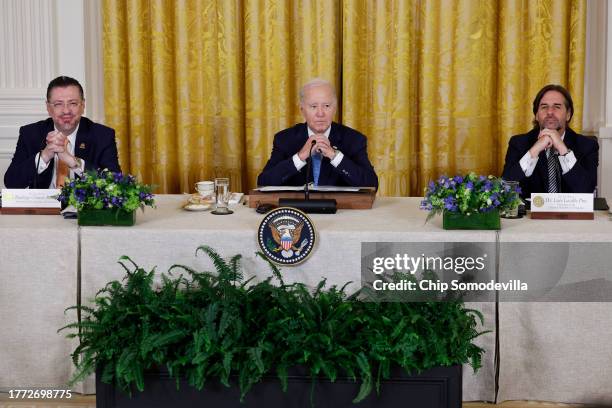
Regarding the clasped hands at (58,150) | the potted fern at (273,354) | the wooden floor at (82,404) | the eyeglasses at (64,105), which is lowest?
the wooden floor at (82,404)

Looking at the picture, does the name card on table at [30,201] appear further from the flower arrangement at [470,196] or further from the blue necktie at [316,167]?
the flower arrangement at [470,196]

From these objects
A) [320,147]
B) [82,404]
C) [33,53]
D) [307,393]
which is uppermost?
[33,53]

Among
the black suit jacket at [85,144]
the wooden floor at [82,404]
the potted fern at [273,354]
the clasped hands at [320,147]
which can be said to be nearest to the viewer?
the potted fern at [273,354]

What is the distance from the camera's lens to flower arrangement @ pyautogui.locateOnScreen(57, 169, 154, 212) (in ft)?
10.5

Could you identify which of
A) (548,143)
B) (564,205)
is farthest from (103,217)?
(548,143)

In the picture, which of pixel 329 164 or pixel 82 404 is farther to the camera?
pixel 329 164

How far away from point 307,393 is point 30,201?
1.46 metres

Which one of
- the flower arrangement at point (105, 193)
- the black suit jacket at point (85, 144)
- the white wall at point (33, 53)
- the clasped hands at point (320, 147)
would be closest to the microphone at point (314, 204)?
the clasped hands at point (320, 147)

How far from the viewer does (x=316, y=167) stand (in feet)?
13.6

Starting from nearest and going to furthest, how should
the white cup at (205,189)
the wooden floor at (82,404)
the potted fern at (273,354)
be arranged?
the potted fern at (273,354), the wooden floor at (82,404), the white cup at (205,189)

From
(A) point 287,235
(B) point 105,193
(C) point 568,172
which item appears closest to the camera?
(A) point 287,235

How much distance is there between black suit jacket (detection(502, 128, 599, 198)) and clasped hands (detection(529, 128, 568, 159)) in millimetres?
136

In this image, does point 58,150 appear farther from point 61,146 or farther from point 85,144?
point 85,144

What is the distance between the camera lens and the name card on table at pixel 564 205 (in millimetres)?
3338
